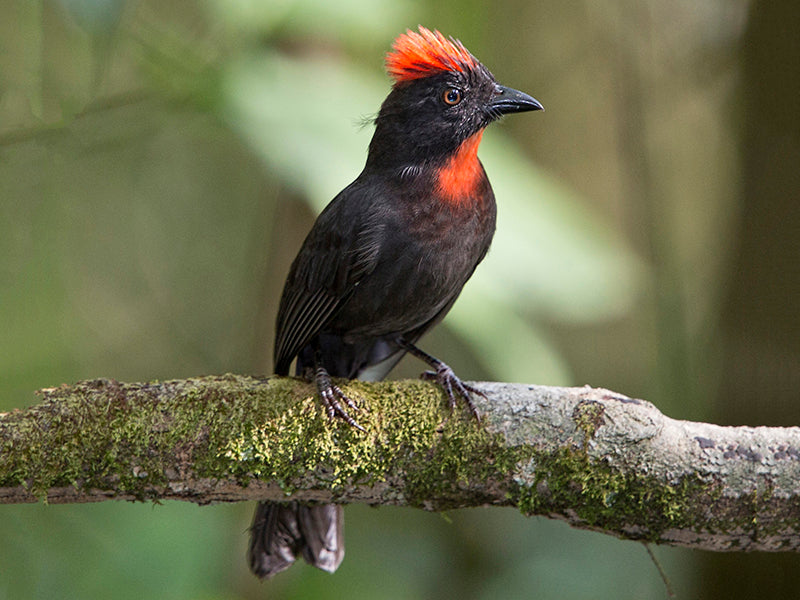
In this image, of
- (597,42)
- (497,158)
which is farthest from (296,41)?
(597,42)

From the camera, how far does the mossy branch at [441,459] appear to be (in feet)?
8.25

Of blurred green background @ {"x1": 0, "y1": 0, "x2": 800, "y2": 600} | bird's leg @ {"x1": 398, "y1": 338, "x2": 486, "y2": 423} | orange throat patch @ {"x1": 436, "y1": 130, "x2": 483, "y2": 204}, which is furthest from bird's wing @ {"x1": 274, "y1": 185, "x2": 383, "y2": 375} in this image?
bird's leg @ {"x1": 398, "y1": 338, "x2": 486, "y2": 423}

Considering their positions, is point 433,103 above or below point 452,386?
above

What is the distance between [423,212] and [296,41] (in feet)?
4.88

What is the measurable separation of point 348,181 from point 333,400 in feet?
2.89

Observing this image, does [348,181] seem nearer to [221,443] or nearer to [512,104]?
[512,104]

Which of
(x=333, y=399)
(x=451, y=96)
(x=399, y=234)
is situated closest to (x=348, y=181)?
(x=399, y=234)

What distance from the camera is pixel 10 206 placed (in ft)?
19.5

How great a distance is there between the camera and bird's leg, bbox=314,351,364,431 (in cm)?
274

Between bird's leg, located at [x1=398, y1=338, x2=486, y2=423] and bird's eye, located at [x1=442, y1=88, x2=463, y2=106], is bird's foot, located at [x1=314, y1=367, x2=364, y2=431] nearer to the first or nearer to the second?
bird's leg, located at [x1=398, y1=338, x2=486, y2=423]

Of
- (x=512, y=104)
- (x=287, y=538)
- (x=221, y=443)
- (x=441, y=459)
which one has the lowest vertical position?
(x=287, y=538)

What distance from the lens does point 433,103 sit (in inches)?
131

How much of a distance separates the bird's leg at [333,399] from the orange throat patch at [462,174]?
2.73 ft

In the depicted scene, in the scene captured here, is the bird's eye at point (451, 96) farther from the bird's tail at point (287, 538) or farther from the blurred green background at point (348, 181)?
the bird's tail at point (287, 538)
